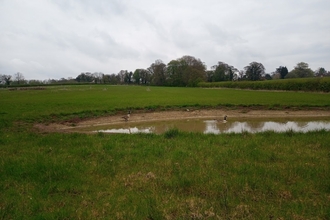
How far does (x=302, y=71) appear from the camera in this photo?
4380 inches

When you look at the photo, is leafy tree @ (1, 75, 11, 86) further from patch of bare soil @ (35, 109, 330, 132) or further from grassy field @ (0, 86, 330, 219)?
grassy field @ (0, 86, 330, 219)

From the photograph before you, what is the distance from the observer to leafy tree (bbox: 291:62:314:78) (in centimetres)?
10988

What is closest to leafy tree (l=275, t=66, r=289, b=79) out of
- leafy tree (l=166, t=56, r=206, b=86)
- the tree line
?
the tree line

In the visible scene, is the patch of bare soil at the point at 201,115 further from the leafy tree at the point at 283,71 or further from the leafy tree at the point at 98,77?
the leafy tree at the point at 98,77

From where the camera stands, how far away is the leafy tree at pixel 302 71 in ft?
360

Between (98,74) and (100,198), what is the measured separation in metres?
194

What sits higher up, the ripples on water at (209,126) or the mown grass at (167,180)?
the mown grass at (167,180)

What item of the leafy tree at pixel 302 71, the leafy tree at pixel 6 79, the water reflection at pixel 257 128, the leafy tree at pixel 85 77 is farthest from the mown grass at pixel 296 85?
the leafy tree at pixel 6 79

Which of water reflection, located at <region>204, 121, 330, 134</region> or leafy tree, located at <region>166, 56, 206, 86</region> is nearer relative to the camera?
water reflection, located at <region>204, 121, 330, 134</region>

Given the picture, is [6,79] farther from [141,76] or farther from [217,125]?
[217,125]

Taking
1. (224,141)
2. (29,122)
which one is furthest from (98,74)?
(224,141)

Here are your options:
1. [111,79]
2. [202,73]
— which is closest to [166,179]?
[202,73]

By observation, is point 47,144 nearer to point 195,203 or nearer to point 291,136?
point 195,203

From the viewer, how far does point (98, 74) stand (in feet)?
613
